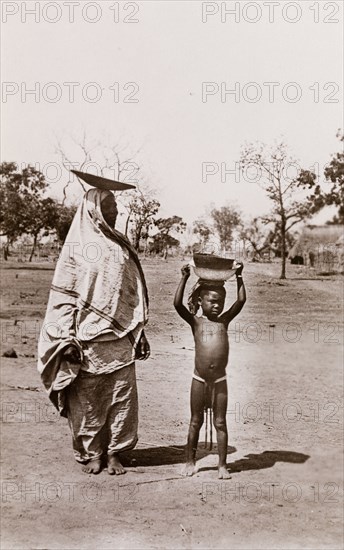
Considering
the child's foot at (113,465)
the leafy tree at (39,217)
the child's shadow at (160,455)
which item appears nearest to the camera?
the child's foot at (113,465)

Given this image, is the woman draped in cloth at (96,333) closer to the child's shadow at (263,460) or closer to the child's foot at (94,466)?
the child's foot at (94,466)

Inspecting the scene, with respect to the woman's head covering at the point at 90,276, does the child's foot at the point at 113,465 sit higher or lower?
lower

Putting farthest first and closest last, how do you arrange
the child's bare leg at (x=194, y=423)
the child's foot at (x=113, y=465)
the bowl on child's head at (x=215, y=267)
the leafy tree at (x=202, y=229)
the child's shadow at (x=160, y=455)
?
the leafy tree at (x=202, y=229) < the child's shadow at (x=160, y=455) < the child's foot at (x=113, y=465) < the child's bare leg at (x=194, y=423) < the bowl on child's head at (x=215, y=267)

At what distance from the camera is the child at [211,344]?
154 inches

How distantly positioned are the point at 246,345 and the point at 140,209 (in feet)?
4.63

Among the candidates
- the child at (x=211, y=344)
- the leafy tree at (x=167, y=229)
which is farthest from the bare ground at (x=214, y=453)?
the child at (x=211, y=344)

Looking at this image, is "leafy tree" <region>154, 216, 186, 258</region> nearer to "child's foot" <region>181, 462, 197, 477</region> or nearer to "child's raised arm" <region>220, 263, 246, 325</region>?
"child's raised arm" <region>220, 263, 246, 325</region>

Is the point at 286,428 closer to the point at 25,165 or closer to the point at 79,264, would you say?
the point at 79,264

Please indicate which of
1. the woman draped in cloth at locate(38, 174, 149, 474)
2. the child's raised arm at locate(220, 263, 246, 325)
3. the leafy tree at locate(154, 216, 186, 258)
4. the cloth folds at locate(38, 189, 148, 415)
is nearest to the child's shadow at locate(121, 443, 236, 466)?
the woman draped in cloth at locate(38, 174, 149, 474)

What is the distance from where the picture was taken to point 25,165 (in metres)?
5.08

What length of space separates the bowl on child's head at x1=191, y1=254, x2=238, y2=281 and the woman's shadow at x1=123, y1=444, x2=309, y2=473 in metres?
1.16

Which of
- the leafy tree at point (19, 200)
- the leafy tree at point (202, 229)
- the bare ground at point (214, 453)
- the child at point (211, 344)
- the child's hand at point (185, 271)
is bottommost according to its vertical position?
the bare ground at point (214, 453)

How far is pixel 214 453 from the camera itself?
4273 mm

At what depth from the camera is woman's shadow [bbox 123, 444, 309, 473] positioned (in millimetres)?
4289
